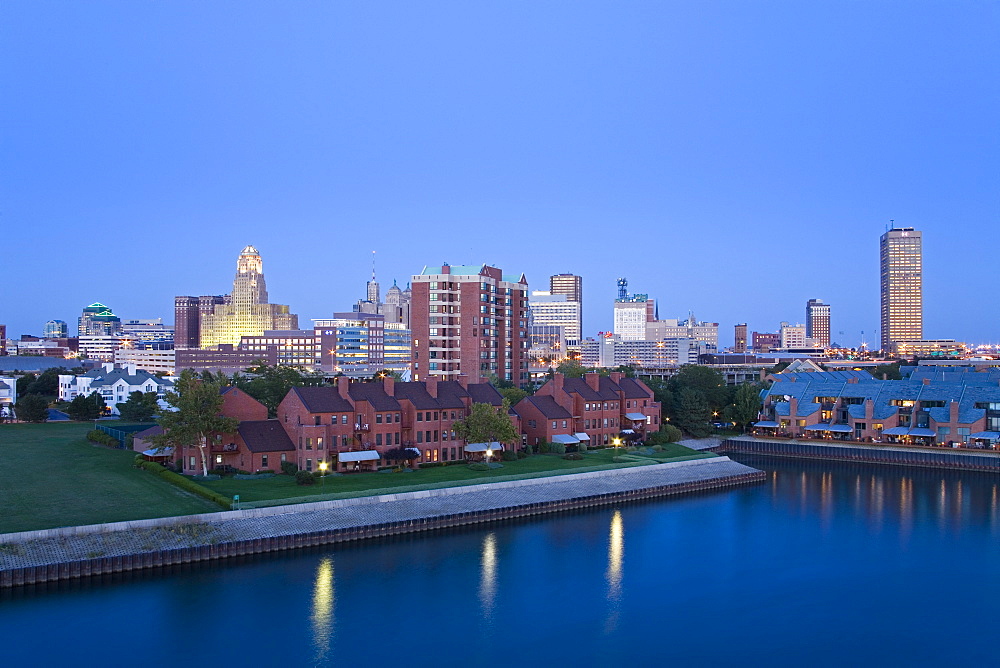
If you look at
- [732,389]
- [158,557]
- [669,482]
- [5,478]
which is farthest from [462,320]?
[158,557]

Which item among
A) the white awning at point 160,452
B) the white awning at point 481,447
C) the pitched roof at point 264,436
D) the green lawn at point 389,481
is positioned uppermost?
the pitched roof at point 264,436

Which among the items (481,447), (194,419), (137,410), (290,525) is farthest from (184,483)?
(137,410)

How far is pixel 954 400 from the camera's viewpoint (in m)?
88.0

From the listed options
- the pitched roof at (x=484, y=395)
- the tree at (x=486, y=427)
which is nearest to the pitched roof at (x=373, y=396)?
the tree at (x=486, y=427)

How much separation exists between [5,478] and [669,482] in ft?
158

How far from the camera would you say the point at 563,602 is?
134ft

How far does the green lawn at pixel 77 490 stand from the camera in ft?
144

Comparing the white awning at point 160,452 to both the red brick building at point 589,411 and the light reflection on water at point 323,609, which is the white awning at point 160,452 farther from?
the red brick building at point 589,411

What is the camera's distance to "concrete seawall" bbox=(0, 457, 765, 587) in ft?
131

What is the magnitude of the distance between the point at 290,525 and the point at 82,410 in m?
60.2

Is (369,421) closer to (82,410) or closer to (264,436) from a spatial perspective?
(264,436)

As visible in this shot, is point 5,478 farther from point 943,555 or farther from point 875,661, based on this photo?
point 943,555

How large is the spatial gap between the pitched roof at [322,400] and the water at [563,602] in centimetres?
1510

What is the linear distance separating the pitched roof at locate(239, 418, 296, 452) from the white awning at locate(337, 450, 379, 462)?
3.65 meters
